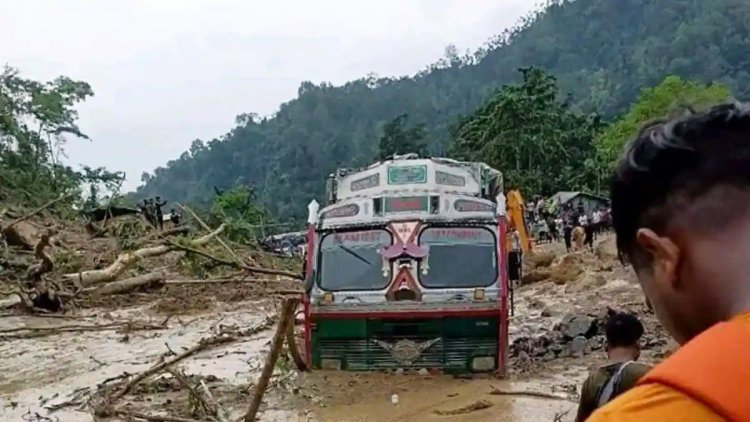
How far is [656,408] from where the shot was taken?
1088mm

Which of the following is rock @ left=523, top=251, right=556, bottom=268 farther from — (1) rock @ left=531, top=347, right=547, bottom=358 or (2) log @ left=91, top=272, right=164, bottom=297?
(1) rock @ left=531, top=347, right=547, bottom=358

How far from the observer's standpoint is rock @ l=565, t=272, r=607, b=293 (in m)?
19.2

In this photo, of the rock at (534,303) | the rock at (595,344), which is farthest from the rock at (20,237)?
the rock at (595,344)

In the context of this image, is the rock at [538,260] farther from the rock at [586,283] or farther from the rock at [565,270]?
the rock at [586,283]

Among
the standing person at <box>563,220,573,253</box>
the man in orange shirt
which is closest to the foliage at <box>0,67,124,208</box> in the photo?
the standing person at <box>563,220,573,253</box>

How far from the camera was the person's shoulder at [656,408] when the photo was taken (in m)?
1.07

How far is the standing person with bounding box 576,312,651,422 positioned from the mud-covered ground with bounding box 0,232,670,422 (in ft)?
13.7

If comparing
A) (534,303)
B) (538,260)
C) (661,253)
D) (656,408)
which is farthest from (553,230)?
(656,408)

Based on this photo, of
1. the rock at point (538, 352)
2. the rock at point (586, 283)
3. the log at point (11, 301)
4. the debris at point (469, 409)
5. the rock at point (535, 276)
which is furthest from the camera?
the rock at point (535, 276)

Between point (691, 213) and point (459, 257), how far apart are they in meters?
8.74

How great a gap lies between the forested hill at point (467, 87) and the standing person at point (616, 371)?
61.6m

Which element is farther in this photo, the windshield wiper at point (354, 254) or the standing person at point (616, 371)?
the windshield wiper at point (354, 254)

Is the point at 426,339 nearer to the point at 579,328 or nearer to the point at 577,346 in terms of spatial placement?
the point at 577,346

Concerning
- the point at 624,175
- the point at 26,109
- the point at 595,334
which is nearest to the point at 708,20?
the point at 26,109
